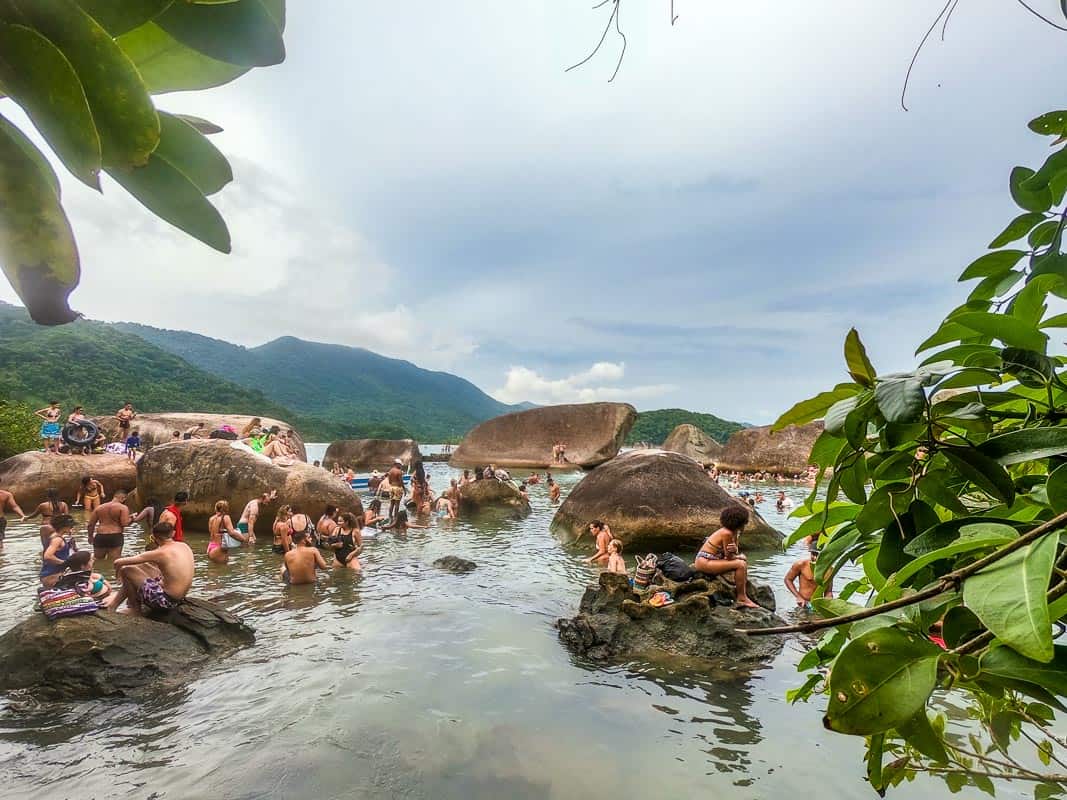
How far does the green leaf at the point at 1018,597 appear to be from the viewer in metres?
0.51

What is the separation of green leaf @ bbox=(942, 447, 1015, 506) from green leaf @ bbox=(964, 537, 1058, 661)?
26cm

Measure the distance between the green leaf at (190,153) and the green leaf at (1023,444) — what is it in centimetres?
125

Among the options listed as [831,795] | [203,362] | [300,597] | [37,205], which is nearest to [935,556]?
[37,205]

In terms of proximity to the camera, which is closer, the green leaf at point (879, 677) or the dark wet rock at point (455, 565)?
the green leaf at point (879, 677)

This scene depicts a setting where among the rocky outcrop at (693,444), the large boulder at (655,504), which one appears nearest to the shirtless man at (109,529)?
the large boulder at (655,504)

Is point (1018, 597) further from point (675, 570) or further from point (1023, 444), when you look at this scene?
point (675, 570)

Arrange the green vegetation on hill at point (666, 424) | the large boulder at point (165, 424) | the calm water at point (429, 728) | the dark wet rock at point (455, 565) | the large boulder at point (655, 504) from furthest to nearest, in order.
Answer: the green vegetation on hill at point (666, 424) → the large boulder at point (165, 424) → the large boulder at point (655, 504) → the dark wet rock at point (455, 565) → the calm water at point (429, 728)

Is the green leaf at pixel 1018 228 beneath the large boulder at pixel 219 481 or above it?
above

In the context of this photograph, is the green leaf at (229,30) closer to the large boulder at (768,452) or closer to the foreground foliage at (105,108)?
the foreground foliage at (105,108)

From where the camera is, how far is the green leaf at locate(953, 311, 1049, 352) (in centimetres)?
83

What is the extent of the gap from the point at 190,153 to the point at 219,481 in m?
14.4

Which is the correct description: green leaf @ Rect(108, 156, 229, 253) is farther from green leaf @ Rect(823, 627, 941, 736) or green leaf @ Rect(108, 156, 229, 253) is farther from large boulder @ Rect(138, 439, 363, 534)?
large boulder @ Rect(138, 439, 363, 534)

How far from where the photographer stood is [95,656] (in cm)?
497

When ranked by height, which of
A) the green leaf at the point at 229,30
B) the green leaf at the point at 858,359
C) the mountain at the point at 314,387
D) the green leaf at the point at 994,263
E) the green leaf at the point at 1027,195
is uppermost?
the mountain at the point at 314,387
